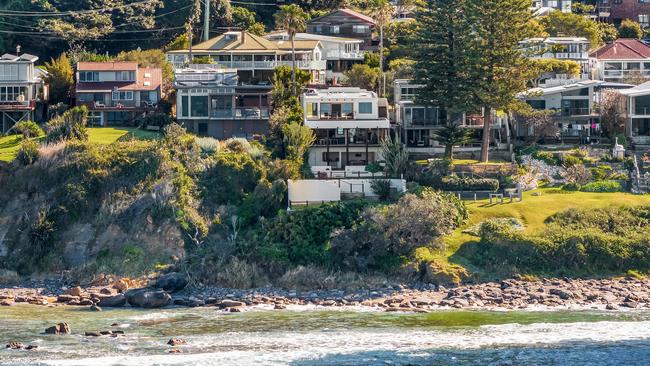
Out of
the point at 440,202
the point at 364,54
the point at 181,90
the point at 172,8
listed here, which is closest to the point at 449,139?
the point at 440,202

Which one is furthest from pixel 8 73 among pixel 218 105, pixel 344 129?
pixel 344 129

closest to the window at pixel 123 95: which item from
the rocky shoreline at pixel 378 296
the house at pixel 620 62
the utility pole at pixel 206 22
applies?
the utility pole at pixel 206 22

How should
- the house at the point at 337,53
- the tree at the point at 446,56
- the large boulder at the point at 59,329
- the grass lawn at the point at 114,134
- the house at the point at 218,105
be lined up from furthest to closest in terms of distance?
the house at the point at 337,53
the house at the point at 218,105
the grass lawn at the point at 114,134
the tree at the point at 446,56
the large boulder at the point at 59,329

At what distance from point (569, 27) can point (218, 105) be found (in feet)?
118

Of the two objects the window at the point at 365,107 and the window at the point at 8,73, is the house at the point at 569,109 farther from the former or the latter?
the window at the point at 8,73

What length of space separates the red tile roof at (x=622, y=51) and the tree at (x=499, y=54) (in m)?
25.2

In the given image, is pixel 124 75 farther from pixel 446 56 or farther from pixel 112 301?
pixel 112 301

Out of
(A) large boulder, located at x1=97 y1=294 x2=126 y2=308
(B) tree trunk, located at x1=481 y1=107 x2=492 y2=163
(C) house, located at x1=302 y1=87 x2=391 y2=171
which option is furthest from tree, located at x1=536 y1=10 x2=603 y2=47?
(A) large boulder, located at x1=97 y1=294 x2=126 y2=308

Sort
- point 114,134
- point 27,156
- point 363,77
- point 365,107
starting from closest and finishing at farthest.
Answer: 1. point 27,156
2. point 365,107
3. point 114,134
4. point 363,77

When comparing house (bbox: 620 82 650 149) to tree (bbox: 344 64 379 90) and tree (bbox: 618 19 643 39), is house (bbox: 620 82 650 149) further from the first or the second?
tree (bbox: 618 19 643 39)

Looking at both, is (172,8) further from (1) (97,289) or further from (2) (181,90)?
(1) (97,289)

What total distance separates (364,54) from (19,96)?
82.1 feet

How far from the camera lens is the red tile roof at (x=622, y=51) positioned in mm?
105188

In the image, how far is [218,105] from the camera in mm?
86125
